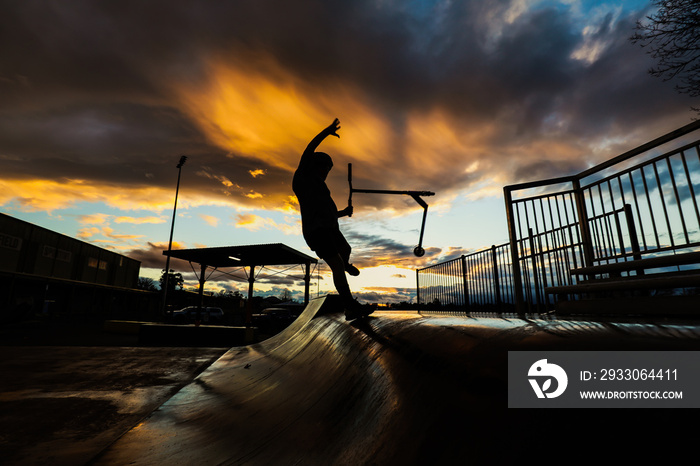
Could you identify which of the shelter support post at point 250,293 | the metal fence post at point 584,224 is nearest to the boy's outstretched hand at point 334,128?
the metal fence post at point 584,224

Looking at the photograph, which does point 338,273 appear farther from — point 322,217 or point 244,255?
point 244,255

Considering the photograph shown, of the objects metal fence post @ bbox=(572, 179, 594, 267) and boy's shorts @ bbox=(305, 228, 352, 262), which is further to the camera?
metal fence post @ bbox=(572, 179, 594, 267)

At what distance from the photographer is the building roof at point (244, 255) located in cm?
1729

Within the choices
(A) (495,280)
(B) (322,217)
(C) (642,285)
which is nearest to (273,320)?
(A) (495,280)

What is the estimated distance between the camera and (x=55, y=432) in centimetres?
227

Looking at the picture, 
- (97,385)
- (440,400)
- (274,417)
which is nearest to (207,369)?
(97,385)

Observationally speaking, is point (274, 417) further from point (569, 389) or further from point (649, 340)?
point (649, 340)

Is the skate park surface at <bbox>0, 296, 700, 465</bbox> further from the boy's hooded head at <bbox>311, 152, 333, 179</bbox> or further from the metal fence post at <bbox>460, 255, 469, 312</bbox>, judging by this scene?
the metal fence post at <bbox>460, 255, 469, 312</bbox>

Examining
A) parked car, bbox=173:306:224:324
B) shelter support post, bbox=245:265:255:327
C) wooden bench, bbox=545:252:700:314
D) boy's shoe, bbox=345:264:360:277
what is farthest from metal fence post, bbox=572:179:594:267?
parked car, bbox=173:306:224:324

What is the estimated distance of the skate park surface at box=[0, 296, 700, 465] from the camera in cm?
105

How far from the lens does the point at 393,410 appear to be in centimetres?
148

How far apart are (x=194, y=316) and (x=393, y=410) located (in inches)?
1260

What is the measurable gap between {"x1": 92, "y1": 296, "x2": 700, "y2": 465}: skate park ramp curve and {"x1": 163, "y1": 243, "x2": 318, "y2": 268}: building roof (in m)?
14.6

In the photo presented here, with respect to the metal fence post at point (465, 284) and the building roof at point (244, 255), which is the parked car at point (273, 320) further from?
the metal fence post at point (465, 284)
